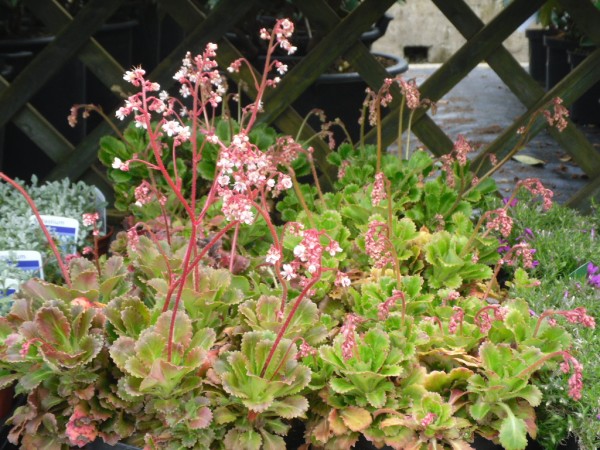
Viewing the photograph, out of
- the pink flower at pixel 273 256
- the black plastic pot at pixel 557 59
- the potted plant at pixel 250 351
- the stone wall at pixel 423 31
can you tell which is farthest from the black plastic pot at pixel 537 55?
the pink flower at pixel 273 256

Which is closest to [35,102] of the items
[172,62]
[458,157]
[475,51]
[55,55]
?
[55,55]

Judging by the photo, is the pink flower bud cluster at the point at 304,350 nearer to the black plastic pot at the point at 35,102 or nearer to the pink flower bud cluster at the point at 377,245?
the pink flower bud cluster at the point at 377,245

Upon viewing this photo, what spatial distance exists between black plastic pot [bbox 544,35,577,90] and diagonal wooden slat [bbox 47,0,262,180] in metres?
4.03

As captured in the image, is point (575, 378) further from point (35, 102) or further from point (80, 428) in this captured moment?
point (35, 102)

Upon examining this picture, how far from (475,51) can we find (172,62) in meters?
0.96

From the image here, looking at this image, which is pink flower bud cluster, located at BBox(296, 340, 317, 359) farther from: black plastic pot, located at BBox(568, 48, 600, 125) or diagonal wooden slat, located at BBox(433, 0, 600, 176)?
black plastic pot, located at BBox(568, 48, 600, 125)

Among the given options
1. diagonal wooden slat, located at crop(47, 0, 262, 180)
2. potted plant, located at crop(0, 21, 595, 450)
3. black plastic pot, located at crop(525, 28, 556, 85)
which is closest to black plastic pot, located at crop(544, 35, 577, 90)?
black plastic pot, located at crop(525, 28, 556, 85)

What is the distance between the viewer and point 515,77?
2.67m

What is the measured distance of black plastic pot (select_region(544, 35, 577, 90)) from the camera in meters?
6.12

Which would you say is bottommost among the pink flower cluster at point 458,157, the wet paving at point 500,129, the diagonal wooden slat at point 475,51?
the wet paving at point 500,129

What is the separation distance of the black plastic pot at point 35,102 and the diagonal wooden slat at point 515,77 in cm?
161

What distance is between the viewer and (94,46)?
8.87 feet

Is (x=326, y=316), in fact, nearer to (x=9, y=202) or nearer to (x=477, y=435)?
(x=477, y=435)

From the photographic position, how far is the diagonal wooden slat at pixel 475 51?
103 inches
